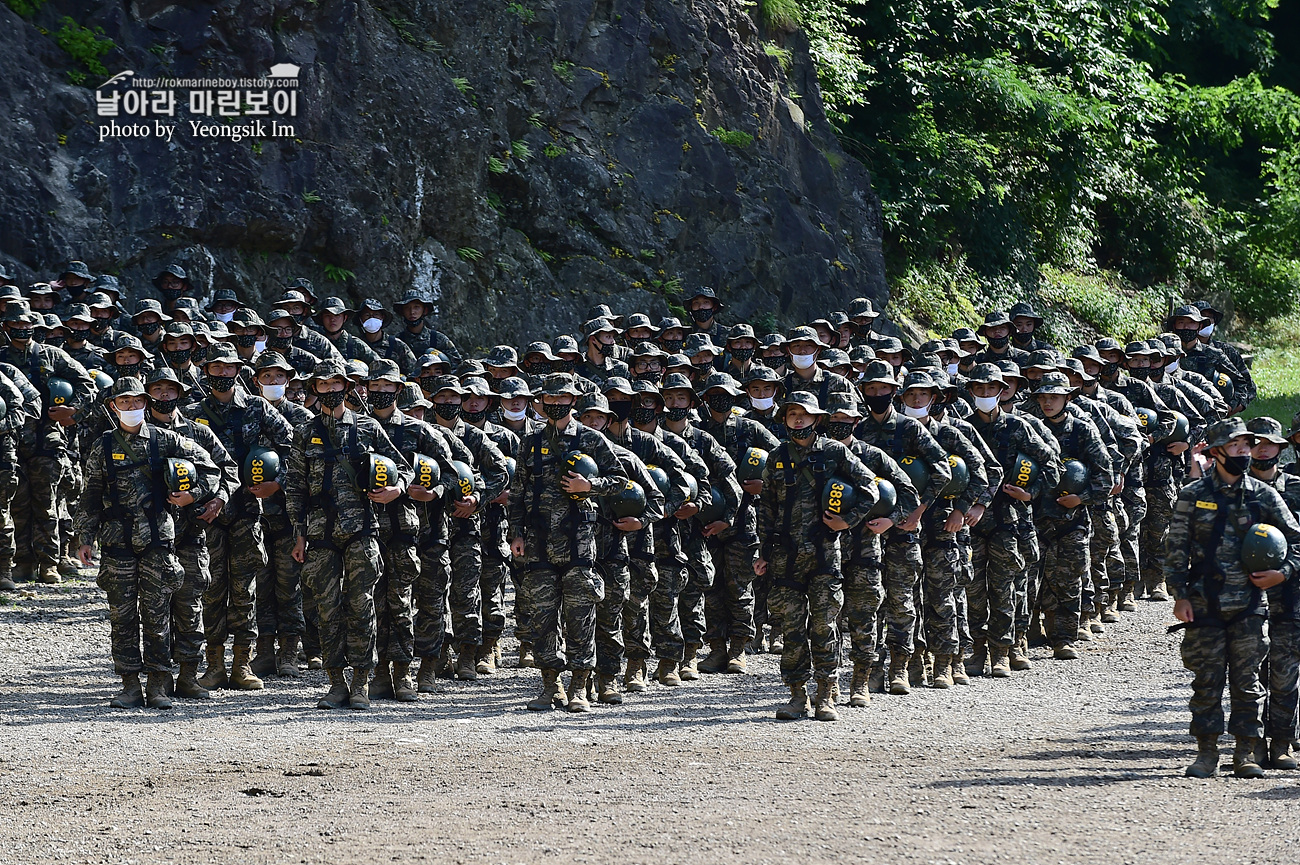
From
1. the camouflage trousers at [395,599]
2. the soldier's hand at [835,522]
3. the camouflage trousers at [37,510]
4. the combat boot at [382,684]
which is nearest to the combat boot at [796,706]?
the soldier's hand at [835,522]

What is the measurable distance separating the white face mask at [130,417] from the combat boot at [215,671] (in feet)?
6.14

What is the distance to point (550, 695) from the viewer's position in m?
11.1

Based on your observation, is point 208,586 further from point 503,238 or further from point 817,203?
point 817,203

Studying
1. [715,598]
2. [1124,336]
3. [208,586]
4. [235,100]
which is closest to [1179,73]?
[1124,336]

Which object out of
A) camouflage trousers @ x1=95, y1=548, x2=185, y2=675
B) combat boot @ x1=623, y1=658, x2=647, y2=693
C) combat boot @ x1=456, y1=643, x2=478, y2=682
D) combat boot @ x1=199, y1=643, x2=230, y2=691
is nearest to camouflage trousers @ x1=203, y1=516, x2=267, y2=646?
combat boot @ x1=199, y1=643, x2=230, y2=691

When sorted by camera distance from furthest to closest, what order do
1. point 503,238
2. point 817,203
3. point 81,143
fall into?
point 817,203, point 503,238, point 81,143

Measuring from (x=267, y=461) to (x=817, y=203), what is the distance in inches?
640

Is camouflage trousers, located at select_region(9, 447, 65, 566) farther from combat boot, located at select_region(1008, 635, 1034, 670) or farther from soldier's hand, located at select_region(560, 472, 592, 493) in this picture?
combat boot, located at select_region(1008, 635, 1034, 670)

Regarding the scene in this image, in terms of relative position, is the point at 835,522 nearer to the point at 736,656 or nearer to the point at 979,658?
the point at 736,656

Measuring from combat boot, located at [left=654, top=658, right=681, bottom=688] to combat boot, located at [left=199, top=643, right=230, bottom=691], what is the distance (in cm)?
328

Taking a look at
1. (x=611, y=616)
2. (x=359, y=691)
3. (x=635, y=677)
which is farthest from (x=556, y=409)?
(x=359, y=691)

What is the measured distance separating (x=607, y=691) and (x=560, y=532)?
1306 mm

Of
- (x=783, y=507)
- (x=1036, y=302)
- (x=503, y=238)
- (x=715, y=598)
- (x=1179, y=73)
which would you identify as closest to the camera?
(x=783, y=507)

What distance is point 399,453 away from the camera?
11273 millimetres
